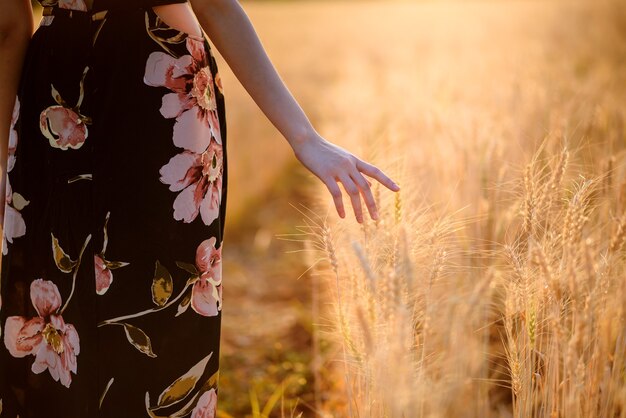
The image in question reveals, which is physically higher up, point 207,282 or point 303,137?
point 303,137

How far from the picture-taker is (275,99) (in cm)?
102

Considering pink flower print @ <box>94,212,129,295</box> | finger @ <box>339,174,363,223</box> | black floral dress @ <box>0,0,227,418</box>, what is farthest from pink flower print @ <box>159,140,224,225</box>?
finger @ <box>339,174,363,223</box>

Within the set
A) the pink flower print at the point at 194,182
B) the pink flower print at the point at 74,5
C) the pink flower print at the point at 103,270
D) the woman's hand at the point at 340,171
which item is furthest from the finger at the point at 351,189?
the pink flower print at the point at 74,5

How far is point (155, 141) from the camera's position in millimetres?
1014

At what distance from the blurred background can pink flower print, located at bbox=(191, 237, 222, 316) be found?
0.64 ft

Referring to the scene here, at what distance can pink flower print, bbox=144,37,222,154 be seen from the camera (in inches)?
39.9

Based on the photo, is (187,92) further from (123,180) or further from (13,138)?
(13,138)

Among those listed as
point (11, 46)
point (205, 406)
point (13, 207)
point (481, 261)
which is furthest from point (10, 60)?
point (481, 261)

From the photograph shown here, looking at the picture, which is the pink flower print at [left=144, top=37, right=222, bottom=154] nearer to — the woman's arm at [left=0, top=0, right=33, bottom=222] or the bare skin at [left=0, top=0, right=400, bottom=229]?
the bare skin at [left=0, top=0, right=400, bottom=229]

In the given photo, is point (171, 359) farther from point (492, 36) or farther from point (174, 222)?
point (492, 36)

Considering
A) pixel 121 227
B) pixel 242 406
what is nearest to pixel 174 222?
pixel 121 227

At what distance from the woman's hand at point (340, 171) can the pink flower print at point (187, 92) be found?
0.59 ft

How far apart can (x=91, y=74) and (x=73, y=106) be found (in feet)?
0.21

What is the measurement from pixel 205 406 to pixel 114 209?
1.39ft
